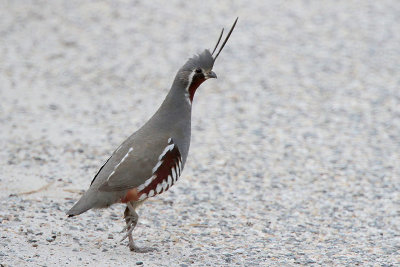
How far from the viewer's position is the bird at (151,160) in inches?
240

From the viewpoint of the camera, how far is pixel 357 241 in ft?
23.6

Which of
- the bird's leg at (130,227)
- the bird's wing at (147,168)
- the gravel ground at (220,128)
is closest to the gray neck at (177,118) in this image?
the bird's wing at (147,168)

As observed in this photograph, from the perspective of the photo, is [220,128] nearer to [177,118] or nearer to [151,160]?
[177,118]

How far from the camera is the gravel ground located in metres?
6.86

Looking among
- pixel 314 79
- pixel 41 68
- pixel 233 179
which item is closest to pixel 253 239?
pixel 233 179

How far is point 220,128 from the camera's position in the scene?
10.6 metres

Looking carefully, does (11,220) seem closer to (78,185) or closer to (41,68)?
(78,185)

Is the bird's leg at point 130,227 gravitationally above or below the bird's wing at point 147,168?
below

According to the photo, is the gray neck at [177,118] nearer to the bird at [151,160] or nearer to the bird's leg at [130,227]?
the bird at [151,160]

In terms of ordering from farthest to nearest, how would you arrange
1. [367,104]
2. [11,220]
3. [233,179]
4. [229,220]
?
[367,104] → [233,179] → [229,220] → [11,220]

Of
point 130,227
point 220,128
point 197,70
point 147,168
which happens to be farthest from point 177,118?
point 220,128

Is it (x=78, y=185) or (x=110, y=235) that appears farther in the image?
(x=78, y=185)

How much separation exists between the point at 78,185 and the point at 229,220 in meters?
1.83

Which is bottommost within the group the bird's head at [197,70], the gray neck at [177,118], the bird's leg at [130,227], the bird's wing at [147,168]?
the bird's leg at [130,227]
